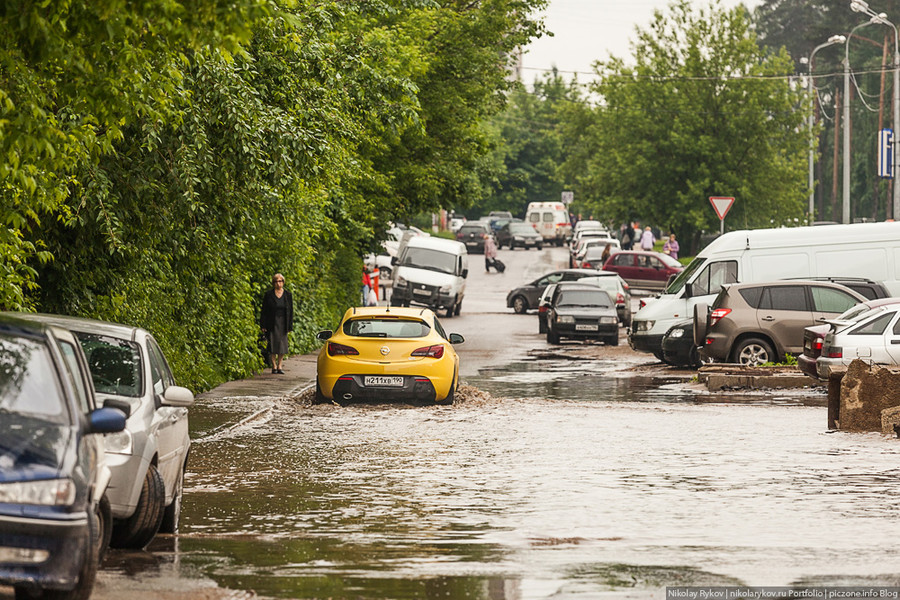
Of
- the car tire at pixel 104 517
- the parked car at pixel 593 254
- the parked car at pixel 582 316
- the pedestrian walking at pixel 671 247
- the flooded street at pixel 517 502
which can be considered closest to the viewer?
the car tire at pixel 104 517

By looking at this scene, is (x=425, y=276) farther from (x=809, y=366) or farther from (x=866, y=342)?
(x=866, y=342)

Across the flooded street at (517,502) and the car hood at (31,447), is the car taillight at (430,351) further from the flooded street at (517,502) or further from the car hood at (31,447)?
the car hood at (31,447)

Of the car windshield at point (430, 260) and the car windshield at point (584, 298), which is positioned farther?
the car windshield at point (430, 260)

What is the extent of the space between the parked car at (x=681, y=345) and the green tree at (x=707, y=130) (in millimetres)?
32534

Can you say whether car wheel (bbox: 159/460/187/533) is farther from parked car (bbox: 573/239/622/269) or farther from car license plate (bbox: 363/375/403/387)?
parked car (bbox: 573/239/622/269)

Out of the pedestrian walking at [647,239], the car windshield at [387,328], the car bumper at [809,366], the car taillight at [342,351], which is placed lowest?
the car bumper at [809,366]

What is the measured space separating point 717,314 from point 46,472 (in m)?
19.9

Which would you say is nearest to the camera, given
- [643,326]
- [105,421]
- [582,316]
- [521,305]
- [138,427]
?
[105,421]

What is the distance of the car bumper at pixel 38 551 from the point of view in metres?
6.50

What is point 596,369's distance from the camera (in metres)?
28.6

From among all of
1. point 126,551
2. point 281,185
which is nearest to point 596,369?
point 281,185

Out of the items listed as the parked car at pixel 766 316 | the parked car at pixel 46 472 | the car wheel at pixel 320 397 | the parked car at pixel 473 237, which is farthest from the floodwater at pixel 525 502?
the parked car at pixel 473 237

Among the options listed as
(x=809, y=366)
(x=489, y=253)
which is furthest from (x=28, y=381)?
(x=489, y=253)

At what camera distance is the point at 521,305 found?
46.6 m
